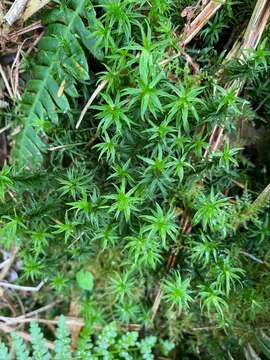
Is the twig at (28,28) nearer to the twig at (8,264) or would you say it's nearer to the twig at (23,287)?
the twig at (8,264)

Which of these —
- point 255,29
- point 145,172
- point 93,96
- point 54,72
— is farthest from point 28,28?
point 255,29

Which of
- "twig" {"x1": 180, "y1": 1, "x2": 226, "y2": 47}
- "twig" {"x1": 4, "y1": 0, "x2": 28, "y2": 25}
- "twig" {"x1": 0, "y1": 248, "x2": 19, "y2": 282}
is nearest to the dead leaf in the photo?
"twig" {"x1": 4, "y1": 0, "x2": 28, "y2": 25}

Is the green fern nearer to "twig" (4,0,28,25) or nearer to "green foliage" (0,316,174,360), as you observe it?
"twig" (4,0,28,25)

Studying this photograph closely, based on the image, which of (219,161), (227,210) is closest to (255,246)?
(227,210)

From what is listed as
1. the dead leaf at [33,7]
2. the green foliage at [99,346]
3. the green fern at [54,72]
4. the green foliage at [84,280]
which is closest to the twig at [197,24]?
the green fern at [54,72]

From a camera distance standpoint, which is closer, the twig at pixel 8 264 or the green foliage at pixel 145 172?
the green foliage at pixel 145 172

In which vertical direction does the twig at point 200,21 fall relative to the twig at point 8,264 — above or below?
above

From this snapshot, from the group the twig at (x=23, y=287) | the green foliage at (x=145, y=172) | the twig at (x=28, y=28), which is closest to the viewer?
the green foliage at (x=145, y=172)

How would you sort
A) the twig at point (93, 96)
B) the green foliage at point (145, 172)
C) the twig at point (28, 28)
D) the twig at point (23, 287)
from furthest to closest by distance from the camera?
the twig at point (23, 287)
the twig at point (28, 28)
the twig at point (93, 96)
the green foliage at point (145, 172)
